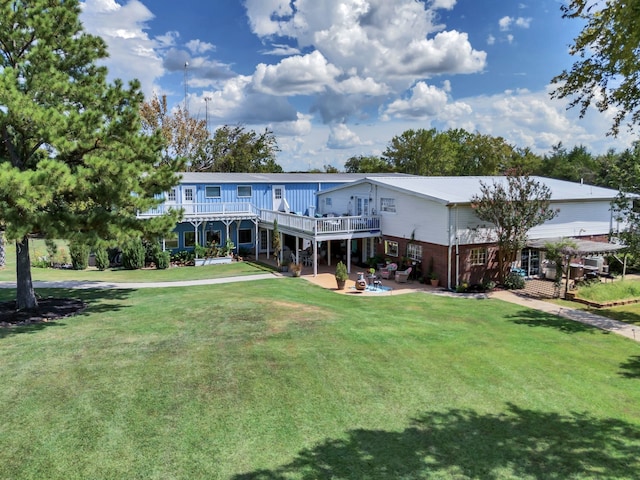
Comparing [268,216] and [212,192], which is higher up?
[212,192]

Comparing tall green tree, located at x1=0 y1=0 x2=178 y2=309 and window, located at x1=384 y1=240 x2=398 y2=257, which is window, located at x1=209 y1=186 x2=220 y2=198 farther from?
tall green tree, located at x1=0 y1=0 x2=178 y2=309

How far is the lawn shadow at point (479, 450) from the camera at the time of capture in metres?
6.09

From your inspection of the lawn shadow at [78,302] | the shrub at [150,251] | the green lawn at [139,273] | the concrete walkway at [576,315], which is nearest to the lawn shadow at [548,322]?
the concrete walkway at [576,315]

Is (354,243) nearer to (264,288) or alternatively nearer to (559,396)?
(264,288)

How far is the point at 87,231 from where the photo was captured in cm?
1272

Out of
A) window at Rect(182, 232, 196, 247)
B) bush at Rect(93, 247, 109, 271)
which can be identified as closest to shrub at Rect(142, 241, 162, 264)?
bush at Rect(93, 247, 109, 271)

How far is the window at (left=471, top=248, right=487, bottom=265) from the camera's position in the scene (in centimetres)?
2112

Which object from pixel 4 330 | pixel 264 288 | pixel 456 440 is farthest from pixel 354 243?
pixel 456 440

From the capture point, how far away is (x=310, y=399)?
26.5ft

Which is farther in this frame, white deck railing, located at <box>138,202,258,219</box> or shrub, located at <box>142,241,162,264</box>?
white deck railing, located at <box>138,202,258,219</box>

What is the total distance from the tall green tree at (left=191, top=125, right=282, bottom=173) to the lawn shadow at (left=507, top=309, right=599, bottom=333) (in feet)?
142

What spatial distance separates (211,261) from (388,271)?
37.4 feet

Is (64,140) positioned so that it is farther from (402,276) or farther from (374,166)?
(374,166)

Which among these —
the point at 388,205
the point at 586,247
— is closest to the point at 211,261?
the point at 388,205
